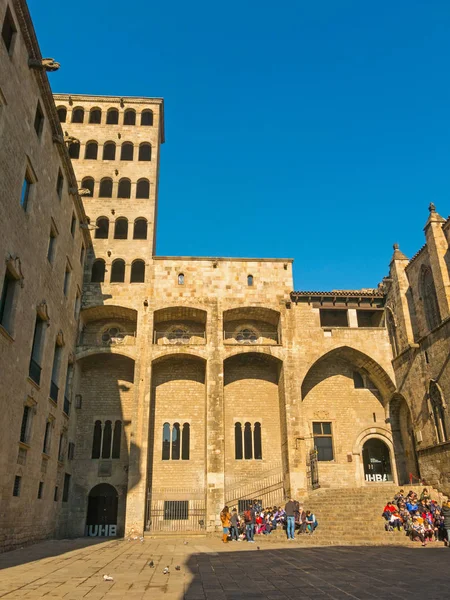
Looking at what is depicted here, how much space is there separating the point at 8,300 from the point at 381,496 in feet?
59.1

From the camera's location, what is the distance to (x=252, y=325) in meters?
29.8

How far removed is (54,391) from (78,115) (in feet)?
70.8

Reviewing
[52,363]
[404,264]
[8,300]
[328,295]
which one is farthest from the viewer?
[328,295]

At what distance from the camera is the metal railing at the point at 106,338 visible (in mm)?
27541

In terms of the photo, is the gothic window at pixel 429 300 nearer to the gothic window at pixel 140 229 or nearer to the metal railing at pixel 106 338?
the metal railing at pixel 106 338

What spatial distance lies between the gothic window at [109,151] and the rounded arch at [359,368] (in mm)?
19559

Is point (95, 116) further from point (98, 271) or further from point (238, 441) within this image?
point (238, 441)

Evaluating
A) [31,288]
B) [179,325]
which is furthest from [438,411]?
[31,288]

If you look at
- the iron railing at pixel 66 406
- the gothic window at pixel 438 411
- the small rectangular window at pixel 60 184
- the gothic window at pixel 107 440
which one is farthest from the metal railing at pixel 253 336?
the small rectangular window at pixel 60 184

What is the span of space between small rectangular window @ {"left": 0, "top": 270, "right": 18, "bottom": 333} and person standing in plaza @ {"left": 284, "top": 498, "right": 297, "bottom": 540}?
39.9ft

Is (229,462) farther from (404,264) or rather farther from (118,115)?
(118,115)

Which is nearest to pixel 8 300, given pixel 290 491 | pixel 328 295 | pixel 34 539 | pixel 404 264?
pixel 34 539

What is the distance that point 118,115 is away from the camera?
34375mm

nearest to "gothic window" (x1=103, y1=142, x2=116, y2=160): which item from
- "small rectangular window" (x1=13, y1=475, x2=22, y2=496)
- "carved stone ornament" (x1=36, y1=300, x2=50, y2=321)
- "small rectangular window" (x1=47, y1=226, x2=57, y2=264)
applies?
"small rectangular window" (x1=47, y1=226, x2=57, y2=264)
